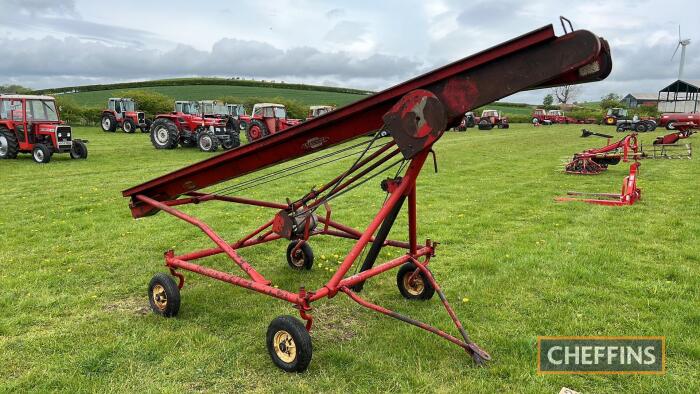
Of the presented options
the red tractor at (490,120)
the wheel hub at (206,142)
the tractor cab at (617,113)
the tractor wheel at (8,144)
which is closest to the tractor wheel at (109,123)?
the wheel hub at (206,142)

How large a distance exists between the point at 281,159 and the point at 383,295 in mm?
1832

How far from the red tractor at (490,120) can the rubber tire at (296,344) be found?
119 ft

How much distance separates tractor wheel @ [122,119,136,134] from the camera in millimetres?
29391

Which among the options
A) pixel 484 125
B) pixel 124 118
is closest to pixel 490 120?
pixel 484 125

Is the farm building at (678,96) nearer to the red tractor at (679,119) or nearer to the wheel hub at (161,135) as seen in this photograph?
the red tractor at (679,119)

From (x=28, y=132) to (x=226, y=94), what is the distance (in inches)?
2136

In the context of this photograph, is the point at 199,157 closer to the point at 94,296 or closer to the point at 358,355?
the point at 94,296

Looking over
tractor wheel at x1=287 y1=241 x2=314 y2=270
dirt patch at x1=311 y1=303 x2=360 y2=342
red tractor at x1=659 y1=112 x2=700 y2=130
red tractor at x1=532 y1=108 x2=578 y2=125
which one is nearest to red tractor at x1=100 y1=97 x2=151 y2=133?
tractor wheel at x1=287 y1=241 x2=314 y2=270

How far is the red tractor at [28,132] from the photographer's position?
15570mm

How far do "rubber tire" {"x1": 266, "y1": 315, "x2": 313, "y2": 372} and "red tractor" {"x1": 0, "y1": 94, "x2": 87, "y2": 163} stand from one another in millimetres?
15289

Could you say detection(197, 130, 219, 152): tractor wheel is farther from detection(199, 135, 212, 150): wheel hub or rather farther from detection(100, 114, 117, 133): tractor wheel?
detection(100, 114, 117, 133): tractor wheel

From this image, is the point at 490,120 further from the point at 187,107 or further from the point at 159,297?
the point at 159,297

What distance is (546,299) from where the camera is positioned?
4555mm

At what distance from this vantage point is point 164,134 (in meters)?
20.4
